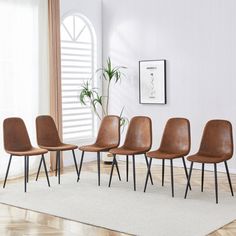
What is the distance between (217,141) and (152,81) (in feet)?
7.43

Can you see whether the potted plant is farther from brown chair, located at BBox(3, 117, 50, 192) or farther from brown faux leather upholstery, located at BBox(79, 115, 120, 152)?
brown chair, located at BBox(3, 117, 50, 192)

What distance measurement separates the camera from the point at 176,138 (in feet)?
20.2

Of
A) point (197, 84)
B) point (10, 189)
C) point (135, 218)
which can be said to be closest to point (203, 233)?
point (135, 218)

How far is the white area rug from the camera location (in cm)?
→ 460

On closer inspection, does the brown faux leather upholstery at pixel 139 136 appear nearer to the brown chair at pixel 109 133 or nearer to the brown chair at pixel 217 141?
the brown chair at pixel 109 133

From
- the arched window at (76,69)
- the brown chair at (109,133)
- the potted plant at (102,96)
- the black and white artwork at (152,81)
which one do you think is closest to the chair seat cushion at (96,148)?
the brown chair at (109,133)

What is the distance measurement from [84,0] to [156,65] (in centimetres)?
158

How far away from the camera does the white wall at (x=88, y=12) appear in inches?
308

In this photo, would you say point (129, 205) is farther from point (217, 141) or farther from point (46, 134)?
point (46, 134)

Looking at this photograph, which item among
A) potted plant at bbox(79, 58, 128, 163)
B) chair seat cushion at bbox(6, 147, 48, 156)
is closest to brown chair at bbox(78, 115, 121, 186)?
chair seat cushion at bbox(6, 147, 48, 156)

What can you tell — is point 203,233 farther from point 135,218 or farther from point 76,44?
point 76,44

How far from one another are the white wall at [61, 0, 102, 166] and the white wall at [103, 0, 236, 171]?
0.35ft

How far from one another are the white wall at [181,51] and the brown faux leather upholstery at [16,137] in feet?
7.43

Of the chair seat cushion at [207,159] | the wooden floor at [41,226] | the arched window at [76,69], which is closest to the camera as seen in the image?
the wooden floor at [41,226]
